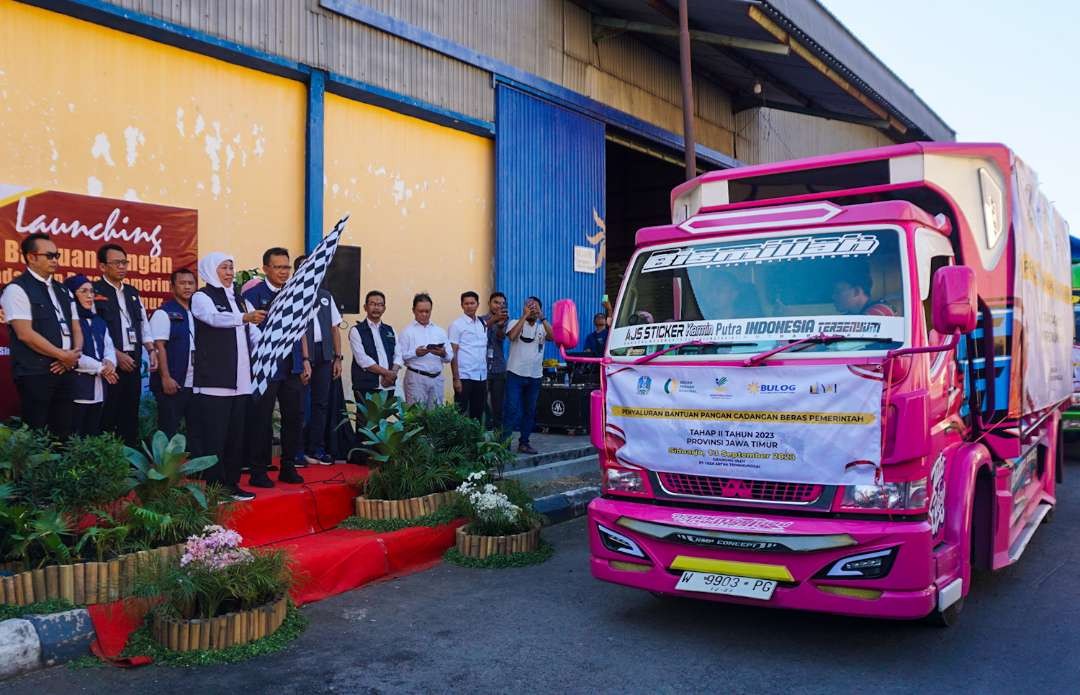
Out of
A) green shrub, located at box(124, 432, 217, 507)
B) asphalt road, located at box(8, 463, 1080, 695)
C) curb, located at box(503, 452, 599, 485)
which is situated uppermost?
green shrub, located at box(124, 432, 217, 507)

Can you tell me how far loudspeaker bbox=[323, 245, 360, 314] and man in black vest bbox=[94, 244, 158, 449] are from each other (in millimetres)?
2987

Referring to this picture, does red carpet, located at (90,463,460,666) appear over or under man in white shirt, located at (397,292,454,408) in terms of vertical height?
under

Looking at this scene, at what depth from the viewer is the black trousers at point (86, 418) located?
6.34 meters

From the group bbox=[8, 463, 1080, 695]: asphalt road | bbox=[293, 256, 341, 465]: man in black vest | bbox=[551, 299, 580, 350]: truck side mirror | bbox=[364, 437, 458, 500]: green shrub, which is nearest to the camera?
bbox=[8, 463, 1080, 695]: asphalt road

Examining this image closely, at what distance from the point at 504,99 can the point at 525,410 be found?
481 cm

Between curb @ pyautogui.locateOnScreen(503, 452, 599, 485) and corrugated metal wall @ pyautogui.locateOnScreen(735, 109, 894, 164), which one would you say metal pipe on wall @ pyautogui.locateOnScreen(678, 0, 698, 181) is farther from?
corrugated metal wall @ pyautogui.locateOnScreen(735, 109, 894, 164)

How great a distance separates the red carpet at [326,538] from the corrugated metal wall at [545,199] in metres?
5.83

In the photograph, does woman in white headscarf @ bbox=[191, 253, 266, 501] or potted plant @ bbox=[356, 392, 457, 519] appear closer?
woman in white headscarf @ bbox=[191, 253, 266, 501]

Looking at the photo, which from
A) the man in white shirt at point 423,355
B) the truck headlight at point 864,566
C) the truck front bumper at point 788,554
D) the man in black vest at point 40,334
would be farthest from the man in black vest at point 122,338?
the truck headlight at point 864,566

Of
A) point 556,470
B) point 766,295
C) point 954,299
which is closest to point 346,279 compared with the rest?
point 556,470

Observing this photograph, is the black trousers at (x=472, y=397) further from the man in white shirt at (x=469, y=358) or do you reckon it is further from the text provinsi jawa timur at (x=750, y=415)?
the text provinsi jawa timur at (x=750, y=415)

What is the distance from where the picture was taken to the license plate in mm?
4445

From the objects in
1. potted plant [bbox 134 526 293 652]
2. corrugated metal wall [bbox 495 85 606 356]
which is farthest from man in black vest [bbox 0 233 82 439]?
corrugated metal wall [bbox 495 85 606 356]

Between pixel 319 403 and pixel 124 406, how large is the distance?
1629mm
